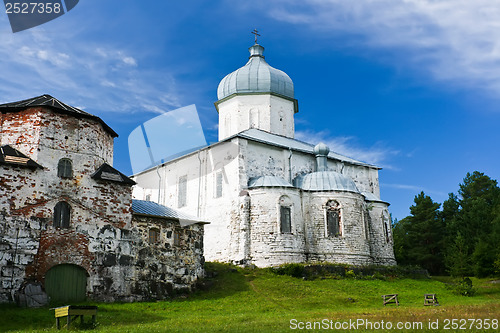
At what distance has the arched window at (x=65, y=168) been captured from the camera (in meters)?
20.4

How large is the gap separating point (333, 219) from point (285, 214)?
3112mm

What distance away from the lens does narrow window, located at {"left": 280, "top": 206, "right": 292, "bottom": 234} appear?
28812mm

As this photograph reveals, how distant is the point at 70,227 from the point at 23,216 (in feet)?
6.05

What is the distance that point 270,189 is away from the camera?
2908 cm

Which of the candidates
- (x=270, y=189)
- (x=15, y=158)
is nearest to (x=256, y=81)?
(x=270, y=189)

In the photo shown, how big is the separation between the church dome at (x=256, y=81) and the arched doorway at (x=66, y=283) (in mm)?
20031

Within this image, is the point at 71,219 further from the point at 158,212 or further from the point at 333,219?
the point at 333,219

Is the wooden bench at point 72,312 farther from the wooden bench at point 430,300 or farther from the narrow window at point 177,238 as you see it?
the wooden bench at point 430,300

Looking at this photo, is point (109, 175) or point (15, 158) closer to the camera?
point (15, 158)

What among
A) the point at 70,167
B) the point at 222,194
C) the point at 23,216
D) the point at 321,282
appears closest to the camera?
the point at 23,216

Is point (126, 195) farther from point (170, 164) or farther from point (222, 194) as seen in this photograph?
point (170, 164)

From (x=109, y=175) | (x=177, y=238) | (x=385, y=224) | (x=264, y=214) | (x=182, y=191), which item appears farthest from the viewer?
(x=182, y=191)

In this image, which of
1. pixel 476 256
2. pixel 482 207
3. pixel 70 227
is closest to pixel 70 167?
pixel 70 227

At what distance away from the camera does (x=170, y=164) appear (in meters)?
36.0
